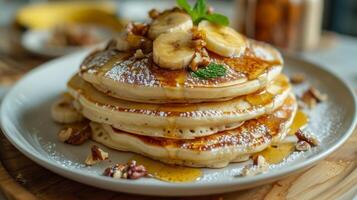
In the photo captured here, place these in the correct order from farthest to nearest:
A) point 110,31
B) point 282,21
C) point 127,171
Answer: point 110,31 → point 282,21 → point 127,171

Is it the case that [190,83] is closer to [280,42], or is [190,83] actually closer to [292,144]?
[292,144]

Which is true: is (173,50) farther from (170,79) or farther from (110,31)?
(110,31)

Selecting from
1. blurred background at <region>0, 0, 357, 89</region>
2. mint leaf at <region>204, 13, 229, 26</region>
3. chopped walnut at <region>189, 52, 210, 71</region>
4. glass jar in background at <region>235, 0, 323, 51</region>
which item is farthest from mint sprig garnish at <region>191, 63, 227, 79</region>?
glass jar in background at <region>235, 0, 323, 51</region>

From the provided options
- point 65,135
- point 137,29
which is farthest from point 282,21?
point 65,135

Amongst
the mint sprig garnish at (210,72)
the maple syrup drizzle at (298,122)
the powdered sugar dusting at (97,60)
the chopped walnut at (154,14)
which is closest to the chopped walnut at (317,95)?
the maple syrup drizzle at (298,122)

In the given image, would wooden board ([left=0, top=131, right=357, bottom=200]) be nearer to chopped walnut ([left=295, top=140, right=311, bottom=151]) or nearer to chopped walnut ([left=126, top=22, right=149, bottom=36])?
chopped walnut ([left=295, top=140, right=311, bottom=151])

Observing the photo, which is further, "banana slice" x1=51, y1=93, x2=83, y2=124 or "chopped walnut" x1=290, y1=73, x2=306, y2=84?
"chopped walnut" x1=290, y1=73, x2=306, y2=84
